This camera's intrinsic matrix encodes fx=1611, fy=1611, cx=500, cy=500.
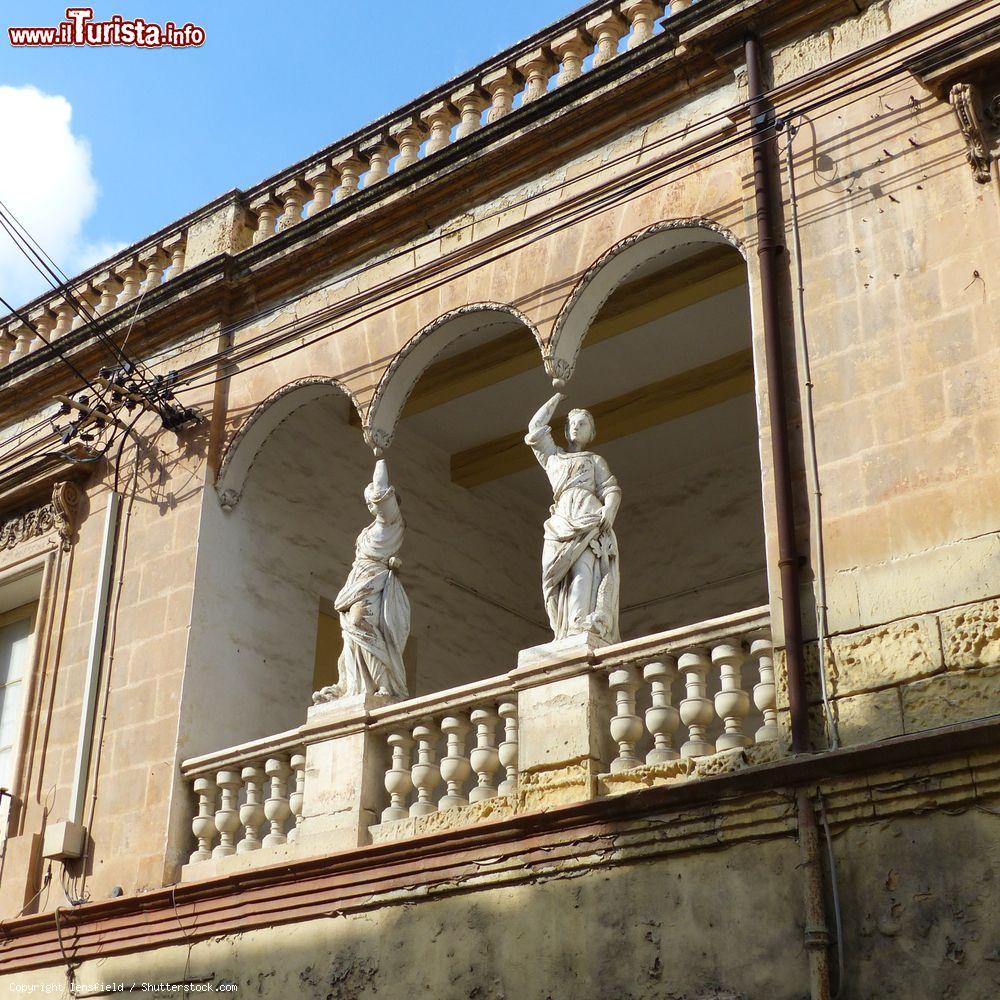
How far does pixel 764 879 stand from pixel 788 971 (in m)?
0.41

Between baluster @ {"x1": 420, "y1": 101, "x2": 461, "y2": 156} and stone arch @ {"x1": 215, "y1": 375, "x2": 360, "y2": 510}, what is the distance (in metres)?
1.81

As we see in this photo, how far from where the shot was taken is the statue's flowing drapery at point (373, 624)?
9.22 metres

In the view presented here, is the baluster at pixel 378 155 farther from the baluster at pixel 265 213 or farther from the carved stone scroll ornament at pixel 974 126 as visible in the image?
the carved stone scroll ornament at pixel 974 126

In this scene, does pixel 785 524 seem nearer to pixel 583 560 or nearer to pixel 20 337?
pixel 583 560

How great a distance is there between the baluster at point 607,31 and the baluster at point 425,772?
4259 millimetres

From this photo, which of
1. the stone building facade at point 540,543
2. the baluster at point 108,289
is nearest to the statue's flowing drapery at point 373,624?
the stone building facade at point 540,543

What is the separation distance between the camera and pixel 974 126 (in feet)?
25.6

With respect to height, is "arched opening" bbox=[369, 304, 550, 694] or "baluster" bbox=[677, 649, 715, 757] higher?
"arched opening" bbox=[369, 304, 550, 694]

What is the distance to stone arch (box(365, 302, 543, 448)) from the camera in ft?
32.2

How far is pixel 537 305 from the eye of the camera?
9391 millimetres

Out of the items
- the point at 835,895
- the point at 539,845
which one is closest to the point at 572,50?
the point at 539,845

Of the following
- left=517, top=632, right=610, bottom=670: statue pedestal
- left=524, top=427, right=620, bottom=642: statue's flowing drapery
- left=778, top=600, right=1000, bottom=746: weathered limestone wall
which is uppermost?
left=524, top=427, right=620, bottom=642: statue's flowing drapery

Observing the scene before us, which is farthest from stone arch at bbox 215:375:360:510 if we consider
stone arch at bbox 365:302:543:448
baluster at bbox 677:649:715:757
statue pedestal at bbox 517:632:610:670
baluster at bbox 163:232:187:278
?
baluster at bbox 677:649:715:757

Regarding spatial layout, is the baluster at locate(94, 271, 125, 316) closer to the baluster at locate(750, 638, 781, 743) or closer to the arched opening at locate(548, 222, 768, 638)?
the arched opening at locate(548, 222, 768, 638)
